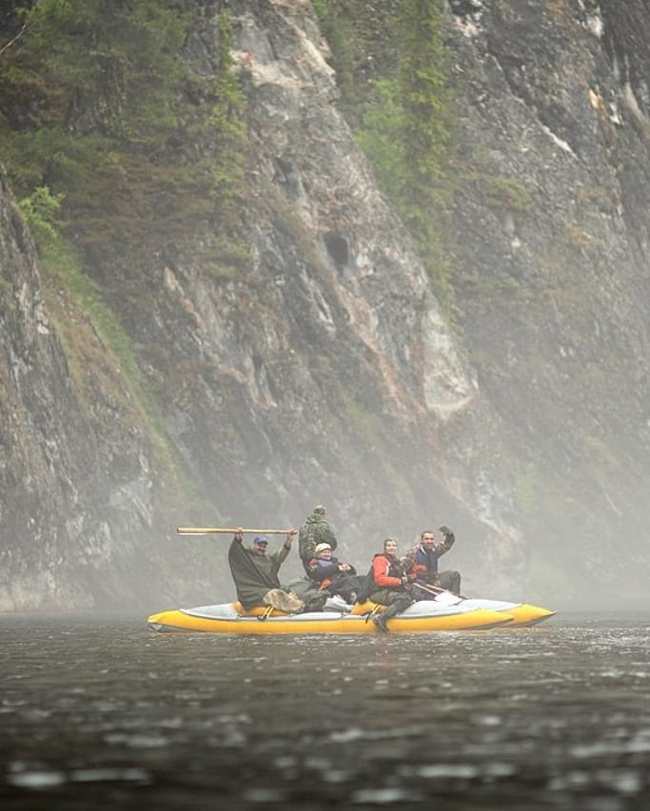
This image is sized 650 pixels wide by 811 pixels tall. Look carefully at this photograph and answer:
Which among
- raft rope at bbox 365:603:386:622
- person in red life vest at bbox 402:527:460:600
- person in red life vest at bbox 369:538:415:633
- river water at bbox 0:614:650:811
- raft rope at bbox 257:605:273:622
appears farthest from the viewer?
person in red life vest at bbox 402:527:460:600

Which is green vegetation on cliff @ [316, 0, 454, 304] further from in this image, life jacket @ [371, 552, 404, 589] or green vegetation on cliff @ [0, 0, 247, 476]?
life jacket @ [371, 552, 404, 589]

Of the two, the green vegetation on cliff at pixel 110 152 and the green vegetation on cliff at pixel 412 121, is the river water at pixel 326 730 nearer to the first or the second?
the green vegetation on cliff at pixel 110 152

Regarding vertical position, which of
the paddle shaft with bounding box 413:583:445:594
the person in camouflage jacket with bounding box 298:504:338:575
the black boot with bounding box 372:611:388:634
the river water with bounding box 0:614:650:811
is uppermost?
the person in camouflage jacket with bounding box 298:504:338:575

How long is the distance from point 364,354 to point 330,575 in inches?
1069

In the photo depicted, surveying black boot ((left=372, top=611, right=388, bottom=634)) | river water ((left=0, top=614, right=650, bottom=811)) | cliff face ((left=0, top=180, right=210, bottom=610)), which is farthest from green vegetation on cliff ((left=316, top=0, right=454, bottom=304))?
river water ((left=0, top=614, right=650, bottom=811))

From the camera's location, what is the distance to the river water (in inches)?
363

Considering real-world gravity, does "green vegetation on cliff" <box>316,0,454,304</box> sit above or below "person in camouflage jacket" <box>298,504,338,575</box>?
above

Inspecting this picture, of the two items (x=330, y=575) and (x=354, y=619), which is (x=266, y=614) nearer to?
(x=354, y=619)

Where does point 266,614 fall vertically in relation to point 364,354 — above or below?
below

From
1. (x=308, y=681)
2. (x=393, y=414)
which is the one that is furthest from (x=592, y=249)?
(x=308, y=681)

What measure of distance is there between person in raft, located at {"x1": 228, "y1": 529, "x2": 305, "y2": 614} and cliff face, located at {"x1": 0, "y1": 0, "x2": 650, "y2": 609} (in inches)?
406

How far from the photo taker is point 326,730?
474 inches

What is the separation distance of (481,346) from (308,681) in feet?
169

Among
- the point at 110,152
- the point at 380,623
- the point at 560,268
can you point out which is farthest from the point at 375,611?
the point at 560,268
